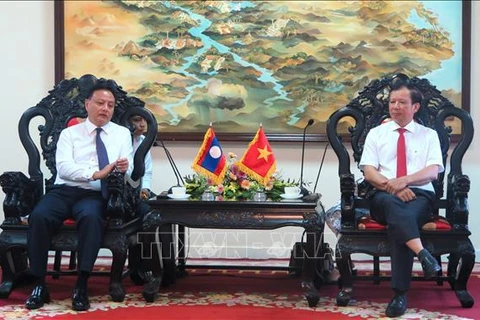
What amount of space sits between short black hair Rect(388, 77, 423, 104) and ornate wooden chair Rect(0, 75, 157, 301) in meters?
1.37

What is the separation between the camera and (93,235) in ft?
10.8

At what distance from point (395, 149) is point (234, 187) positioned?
2.94 feet

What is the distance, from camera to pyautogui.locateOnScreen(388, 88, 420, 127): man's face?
349cm

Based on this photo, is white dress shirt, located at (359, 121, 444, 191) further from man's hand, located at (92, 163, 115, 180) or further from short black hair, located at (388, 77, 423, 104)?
man's hand, located at (92, 163, 115, 180)

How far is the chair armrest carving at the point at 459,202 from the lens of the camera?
3334 mm

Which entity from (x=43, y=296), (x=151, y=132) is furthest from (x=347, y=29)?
(x=43, y=296)

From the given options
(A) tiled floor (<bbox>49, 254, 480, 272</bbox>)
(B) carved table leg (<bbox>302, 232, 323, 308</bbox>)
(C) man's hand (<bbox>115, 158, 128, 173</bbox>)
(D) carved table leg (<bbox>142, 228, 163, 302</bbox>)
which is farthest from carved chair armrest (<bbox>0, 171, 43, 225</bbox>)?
(B) carved table leg (<bbox>302, 232, 323, 308</bbox>)

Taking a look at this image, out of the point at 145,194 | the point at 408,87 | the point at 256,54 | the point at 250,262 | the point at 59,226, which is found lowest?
the point at 250,262

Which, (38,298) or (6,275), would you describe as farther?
(6,275)

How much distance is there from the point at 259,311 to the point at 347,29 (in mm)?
2252

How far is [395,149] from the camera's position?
11.5 feet

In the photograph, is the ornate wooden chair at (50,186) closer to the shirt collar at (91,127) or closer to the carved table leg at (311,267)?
the shirt collar at (91,127)

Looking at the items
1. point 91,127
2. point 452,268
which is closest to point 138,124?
point 91,127

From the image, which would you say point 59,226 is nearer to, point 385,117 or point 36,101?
point 36,101
